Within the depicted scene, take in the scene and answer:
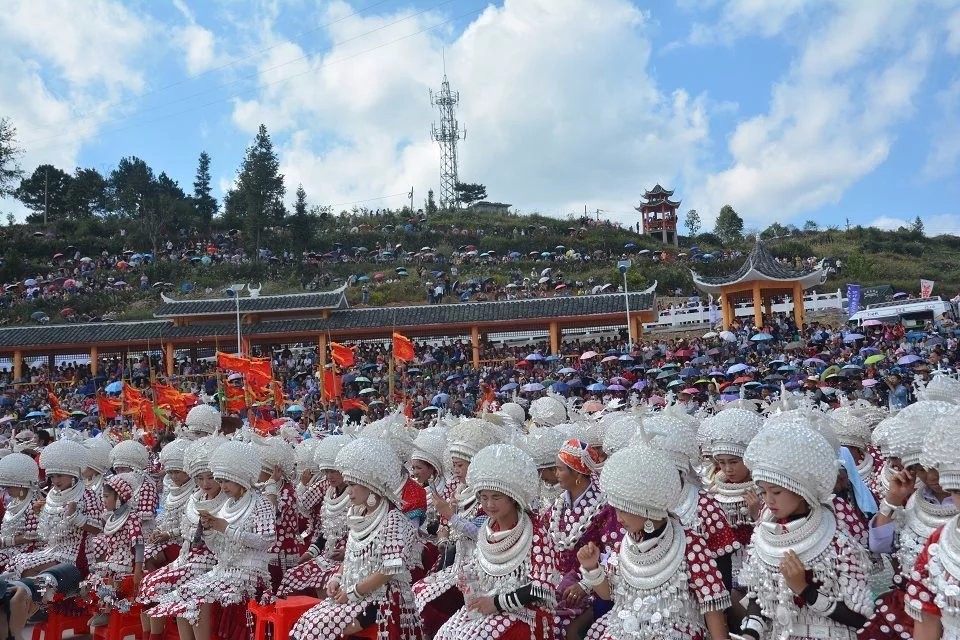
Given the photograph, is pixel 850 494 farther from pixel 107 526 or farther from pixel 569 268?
pixel 569 268

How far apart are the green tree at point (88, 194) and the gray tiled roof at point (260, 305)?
3572cm

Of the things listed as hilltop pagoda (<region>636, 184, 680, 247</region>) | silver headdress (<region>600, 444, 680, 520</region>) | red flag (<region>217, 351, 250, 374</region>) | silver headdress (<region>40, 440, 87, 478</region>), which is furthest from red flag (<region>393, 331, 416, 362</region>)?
hilltop pagoda (<region>636, 184, 680, 247</region>)

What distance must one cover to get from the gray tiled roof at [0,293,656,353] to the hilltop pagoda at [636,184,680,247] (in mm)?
35510

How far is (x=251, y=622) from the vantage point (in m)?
5.62

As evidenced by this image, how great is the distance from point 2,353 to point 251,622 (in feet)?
106

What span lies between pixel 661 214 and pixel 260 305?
131 ft

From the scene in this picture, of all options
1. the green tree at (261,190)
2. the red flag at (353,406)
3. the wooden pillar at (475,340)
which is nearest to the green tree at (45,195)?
the green tree at (261,190)

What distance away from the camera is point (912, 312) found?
29.2 meters

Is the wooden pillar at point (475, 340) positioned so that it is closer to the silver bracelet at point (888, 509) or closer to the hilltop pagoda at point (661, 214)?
the silver bracelet at point (888, 509)

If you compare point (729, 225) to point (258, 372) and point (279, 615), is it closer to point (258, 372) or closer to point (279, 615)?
point (258, 372)

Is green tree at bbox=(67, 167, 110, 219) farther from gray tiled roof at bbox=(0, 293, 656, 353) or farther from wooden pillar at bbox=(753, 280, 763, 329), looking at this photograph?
wooden pillar at bbox=(753, 280, 763, 329)

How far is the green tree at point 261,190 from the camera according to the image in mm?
52625

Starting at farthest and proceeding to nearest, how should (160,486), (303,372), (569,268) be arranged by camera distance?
(569,268), (303,372), (160,486)

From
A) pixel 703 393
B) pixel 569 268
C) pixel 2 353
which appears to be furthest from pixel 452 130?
pixel 703 393
